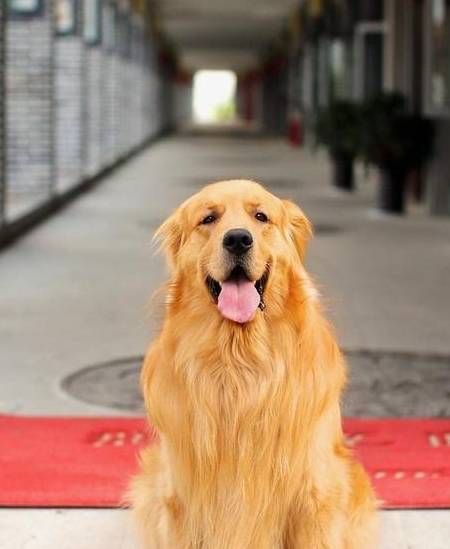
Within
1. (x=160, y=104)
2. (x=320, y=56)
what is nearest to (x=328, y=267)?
(x=320, y=56)

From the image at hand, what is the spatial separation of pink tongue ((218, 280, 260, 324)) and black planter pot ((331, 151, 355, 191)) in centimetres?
1592

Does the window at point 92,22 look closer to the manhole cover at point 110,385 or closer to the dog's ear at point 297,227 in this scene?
the manhole cover at point 110,385

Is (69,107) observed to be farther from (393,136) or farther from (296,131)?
Result: (296,131)

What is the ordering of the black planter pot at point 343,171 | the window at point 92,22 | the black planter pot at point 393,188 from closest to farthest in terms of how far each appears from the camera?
the black planter pot at point 393,188 < the black planter pot at point 343,171 < the window at point 92,22

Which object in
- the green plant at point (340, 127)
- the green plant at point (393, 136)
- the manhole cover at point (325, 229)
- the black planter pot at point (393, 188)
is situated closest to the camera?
the manhole cover at point (325, 229)

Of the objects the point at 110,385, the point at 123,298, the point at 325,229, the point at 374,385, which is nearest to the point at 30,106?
the point at 325,229

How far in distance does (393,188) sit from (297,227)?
11856 millimetres

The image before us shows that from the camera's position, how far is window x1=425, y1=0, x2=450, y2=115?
1335 centimetres

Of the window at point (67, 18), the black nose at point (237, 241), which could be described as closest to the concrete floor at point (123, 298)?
the black nose at point (237, 241)

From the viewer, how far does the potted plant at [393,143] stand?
575 inches

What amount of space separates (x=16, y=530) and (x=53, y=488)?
0.36 meters

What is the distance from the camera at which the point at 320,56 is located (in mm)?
28875

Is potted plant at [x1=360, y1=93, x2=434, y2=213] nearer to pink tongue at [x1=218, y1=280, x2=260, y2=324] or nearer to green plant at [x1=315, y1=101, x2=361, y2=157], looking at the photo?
green plant at [x1=315, y1=101, x2=361, y2=157]

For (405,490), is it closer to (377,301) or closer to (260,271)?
(260,271)
